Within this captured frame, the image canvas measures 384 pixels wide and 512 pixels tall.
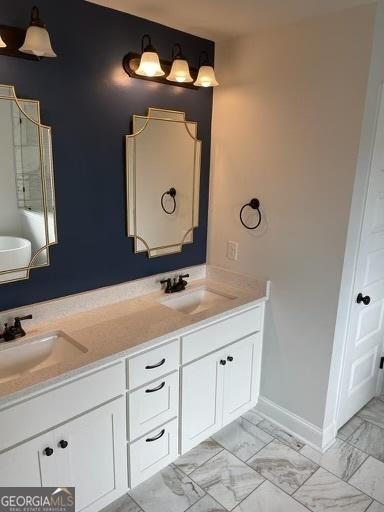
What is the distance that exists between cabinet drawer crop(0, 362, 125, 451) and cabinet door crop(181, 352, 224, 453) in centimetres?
44

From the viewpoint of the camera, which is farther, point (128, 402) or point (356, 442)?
point (356, 442)

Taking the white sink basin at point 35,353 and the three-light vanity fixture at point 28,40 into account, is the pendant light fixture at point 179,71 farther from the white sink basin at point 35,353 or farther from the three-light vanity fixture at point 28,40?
the white sink basin at point 35,353

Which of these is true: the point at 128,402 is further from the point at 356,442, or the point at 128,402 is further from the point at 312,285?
the point at 356,442

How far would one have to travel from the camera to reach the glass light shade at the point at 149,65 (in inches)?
72.9

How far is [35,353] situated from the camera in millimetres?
1749

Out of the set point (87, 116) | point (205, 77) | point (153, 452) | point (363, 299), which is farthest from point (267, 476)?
point (205, 77)

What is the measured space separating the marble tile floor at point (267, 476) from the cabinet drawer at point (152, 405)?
38 centimetres

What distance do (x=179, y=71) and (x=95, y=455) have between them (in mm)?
1925

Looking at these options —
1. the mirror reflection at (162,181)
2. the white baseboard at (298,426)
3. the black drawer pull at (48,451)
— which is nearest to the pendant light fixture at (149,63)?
the mirror reflection at (162,181)

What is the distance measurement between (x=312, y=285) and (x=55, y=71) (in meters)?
1.71

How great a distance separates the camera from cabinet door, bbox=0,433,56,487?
1.38 meters

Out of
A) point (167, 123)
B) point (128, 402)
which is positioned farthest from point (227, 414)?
point (167, 123)

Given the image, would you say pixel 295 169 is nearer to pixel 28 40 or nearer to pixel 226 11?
pixel 226 11

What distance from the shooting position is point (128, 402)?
172cm
